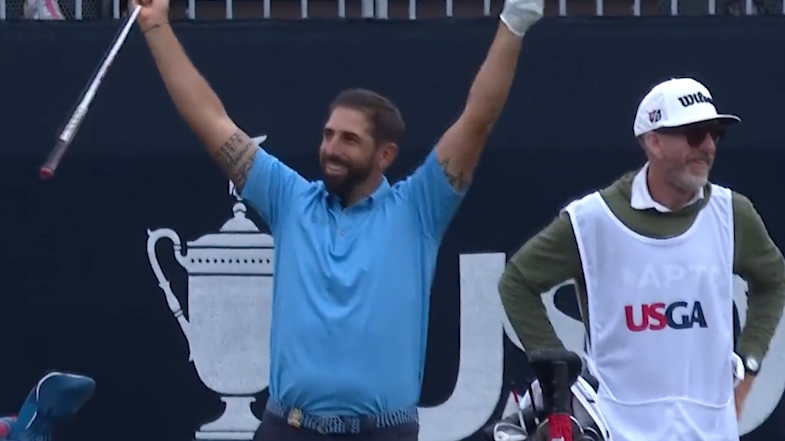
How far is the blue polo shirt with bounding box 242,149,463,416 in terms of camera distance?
3809mm

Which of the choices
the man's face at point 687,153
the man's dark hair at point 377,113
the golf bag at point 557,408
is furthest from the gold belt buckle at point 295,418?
the man's face at point 687,153

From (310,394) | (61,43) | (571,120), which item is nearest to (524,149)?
(571,120)

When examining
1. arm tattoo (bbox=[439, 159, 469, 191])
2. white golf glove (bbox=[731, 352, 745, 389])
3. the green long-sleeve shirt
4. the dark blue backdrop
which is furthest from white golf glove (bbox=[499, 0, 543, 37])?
the dark blue backdrop

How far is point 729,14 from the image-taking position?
6.04 metres

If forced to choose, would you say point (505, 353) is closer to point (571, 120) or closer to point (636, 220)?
point (571, 120)

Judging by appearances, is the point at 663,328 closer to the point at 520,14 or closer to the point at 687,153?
the point at 687,153

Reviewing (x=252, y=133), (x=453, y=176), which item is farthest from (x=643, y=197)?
(x=252, y=133)

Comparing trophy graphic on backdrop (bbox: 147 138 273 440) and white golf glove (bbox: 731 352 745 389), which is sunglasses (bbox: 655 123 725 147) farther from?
trophy graphic on backdrop (bbox: 147 138 273 440)

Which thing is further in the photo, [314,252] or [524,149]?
[524,149]

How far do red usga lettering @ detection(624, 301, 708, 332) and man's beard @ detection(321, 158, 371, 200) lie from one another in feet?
2.51

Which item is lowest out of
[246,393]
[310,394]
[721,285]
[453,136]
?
[246,393]

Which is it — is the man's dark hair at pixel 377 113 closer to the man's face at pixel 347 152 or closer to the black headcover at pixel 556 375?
the man's face at pixel 347 152

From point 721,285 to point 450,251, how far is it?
2.00 m

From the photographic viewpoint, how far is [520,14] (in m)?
3.87
